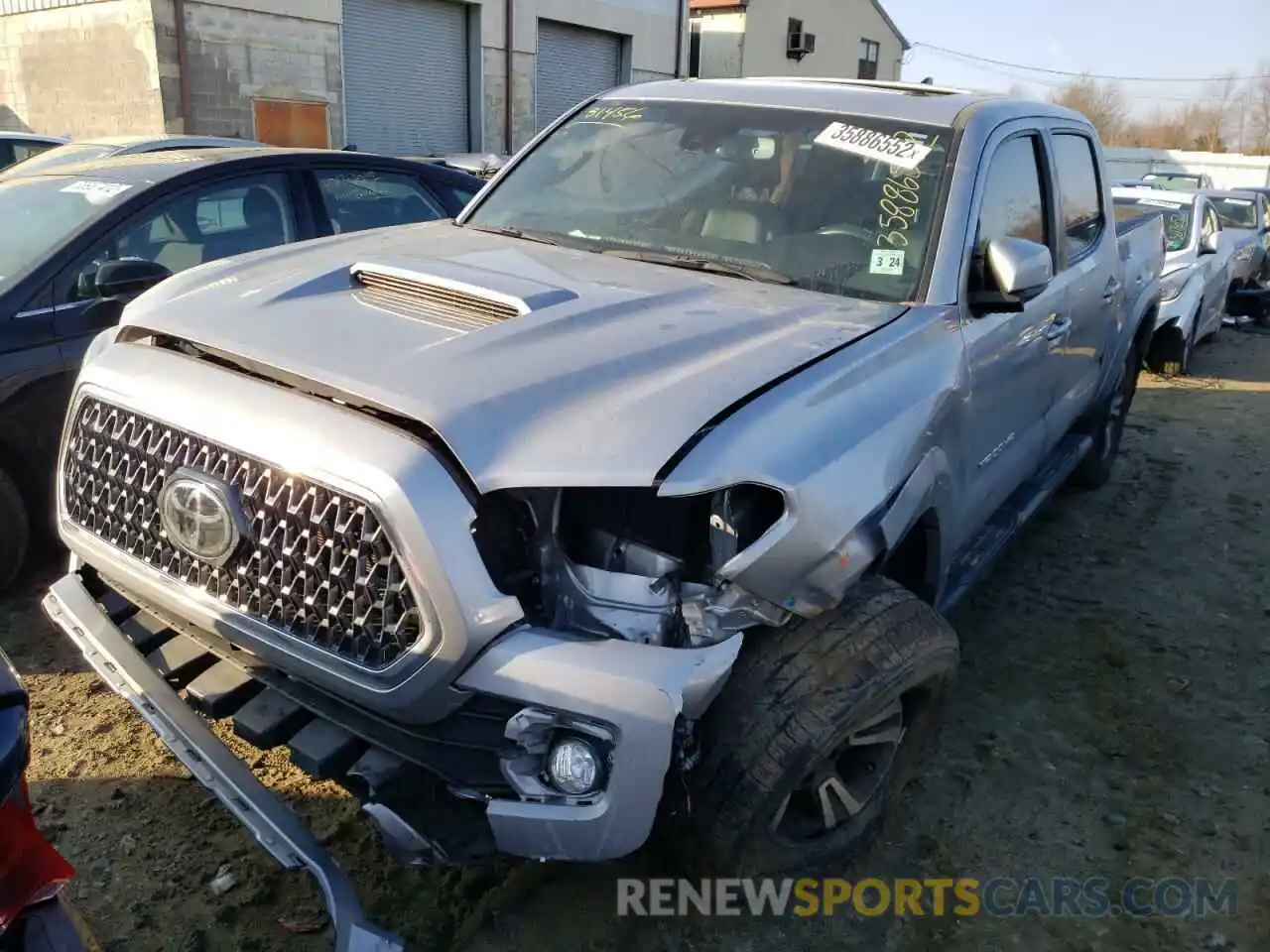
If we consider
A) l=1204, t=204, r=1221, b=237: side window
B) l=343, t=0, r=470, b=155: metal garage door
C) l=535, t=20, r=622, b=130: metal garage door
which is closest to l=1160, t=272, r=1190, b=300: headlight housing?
l=1204, t=204, r=1221, b=237: side window

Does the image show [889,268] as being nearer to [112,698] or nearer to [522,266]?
[522,266]

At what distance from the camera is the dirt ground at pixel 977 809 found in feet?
8.57

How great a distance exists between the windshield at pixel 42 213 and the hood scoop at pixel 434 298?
1.92 m

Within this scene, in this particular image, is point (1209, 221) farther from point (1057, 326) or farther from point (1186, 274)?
point (1057, 326)

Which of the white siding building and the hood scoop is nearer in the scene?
the hood scoop

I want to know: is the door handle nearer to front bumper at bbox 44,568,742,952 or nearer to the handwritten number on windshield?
the handwritten number on windshield

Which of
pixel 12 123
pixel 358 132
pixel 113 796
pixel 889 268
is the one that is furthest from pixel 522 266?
pixel 12 123

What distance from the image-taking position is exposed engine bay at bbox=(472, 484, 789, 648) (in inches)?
85.6

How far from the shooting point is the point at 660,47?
82.5ft

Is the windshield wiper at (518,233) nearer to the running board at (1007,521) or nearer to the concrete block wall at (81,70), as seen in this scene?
the running board at (1007,521)

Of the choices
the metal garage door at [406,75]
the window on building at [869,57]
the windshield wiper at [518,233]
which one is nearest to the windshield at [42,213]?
Result: the windshield wiper at [518,233]

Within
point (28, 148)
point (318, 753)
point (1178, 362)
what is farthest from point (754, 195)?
point (28, 148)

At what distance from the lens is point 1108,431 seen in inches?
232

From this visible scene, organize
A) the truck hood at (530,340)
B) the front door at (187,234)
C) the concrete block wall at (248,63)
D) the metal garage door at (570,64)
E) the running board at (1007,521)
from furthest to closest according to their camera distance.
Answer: the metal garage door at (570,64) → the concrete block wall at (248,63) → the front door at (187,234) → the running board at (1007,521) → the truck hood at (530,340)
